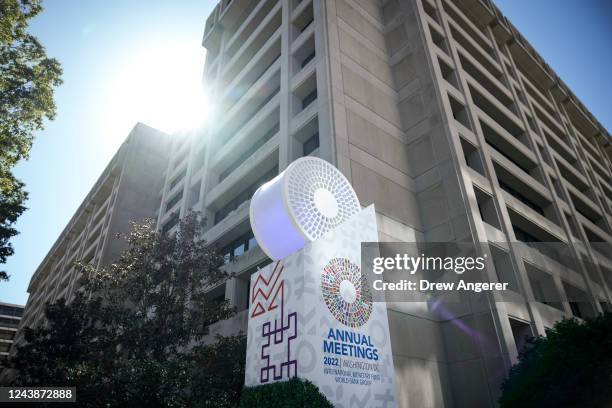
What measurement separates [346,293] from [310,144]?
54.6 feet

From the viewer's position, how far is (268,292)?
231 inches

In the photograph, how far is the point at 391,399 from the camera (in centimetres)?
564

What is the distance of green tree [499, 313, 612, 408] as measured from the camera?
8398mm

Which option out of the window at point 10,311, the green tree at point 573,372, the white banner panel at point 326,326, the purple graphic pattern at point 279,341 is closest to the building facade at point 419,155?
the green tree at point 573,372

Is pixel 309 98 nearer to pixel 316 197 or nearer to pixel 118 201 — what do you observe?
pixel 316 197

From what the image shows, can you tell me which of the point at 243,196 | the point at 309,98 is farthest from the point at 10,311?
the point at 309,98

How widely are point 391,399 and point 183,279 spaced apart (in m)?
11.4

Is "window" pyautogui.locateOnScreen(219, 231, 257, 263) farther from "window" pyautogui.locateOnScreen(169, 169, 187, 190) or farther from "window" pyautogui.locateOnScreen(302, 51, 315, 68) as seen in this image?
"window" pyautogui.locateOnScreen(169, 169, 187, 190)

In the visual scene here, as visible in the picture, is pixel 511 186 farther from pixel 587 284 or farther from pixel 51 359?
pixel 51 359

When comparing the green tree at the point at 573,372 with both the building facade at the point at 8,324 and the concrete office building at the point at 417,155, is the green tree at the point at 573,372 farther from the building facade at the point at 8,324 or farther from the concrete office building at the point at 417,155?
Answer: the building facade at the point at 8,324

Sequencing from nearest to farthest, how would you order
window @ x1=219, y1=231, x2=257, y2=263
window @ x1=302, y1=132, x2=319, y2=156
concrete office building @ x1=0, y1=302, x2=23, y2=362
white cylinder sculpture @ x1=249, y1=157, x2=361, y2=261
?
white cylinder sculpture @ x1=249, y1=157, x2=361, y2=261 → window @ x1=302, y1=132, x2=319, y2=156 → window @ x1=219, y1=231, x2=257, y2=263 → concrete office building @ x1=0, y1=302, x2=23, y2=362

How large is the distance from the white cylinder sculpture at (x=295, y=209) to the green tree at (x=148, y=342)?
7476 mm

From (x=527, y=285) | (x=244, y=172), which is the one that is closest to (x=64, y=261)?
(x=244, y=172)

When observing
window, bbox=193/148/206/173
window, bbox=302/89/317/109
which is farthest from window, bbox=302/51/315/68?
window, bbox=193/148/206/173
